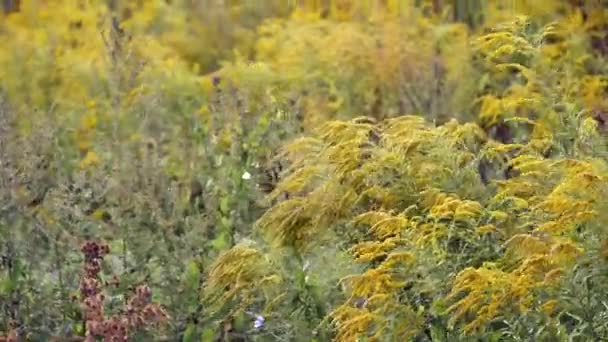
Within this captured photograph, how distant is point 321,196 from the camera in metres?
4.15

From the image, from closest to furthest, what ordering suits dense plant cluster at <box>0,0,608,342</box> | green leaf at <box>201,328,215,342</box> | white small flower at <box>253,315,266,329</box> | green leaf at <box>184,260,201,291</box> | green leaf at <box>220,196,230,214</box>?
dense plant cluster at <box>0,0,608,342</box> < white small flower at <box>253,315,266,329</box> < green leaf at <box>201,328,215,342</box> < green leaf at <box>184,260,201,291</box> < green leaf at <box>220,196,230,214</box>

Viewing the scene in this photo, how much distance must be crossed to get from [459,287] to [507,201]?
598 millimetres

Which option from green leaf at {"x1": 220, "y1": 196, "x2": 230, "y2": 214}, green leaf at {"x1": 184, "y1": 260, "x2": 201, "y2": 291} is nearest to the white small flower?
green leaf at {"x1": 184, "y1": 260, "x2": 201, "y2": 291}

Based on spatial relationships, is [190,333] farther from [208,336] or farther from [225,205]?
[225,205]

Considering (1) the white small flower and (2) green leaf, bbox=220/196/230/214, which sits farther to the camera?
(2) green leaf, bbox=220/196/230/214

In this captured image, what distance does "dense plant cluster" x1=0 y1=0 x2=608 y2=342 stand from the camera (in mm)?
3680

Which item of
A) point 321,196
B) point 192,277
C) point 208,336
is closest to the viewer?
point 321,196

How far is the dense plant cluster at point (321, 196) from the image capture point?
12.1 ft

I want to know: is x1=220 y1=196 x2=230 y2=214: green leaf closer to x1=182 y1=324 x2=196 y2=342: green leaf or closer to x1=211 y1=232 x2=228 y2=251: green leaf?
x1=211 y1=232 x2=228 y2=251: green leaf

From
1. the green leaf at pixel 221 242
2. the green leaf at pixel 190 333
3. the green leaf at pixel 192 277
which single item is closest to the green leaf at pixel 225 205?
the green leaf at pixel 221 242

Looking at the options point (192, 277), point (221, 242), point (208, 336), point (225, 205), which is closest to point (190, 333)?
point (208, 336)

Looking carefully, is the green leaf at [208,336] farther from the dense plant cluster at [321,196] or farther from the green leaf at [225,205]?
the green leaf at [225,205]

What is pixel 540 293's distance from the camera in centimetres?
356

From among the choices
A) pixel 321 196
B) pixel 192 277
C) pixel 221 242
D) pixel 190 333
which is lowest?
pixel 190 333
